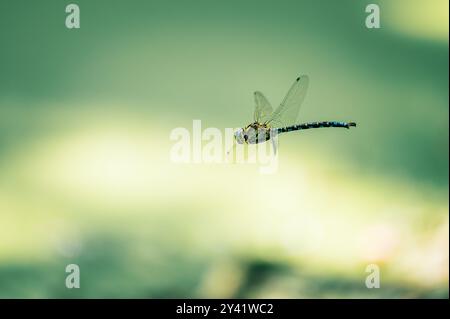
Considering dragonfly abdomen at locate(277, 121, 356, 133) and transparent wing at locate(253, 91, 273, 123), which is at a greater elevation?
transparent wing at locate(253, 91, 273, 123)

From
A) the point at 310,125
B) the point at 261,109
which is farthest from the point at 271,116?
the point at 310,125

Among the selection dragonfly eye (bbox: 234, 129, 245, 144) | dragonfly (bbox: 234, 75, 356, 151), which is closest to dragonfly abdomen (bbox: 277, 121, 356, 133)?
dragonfly (bbox: 234, 75, 356, 151)

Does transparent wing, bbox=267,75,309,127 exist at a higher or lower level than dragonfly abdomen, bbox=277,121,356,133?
higher

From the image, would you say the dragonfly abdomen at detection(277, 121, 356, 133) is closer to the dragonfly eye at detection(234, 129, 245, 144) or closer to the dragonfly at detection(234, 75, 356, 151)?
the dragonfly at detection(234, 75, 356, 151)

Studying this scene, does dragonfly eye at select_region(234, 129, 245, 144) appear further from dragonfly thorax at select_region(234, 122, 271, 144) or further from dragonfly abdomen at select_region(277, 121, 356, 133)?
dragonfly abdomen at select_region(277, 121, 356, 133)

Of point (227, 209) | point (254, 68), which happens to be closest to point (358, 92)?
point (254, 68)

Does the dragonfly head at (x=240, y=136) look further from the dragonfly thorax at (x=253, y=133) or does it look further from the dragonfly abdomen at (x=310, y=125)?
the dragonfly abdomen at (x=310, y=125)

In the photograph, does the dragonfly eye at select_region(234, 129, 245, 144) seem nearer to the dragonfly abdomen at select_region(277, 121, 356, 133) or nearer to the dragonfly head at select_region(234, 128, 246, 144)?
the dragonfly head at select_region(234, 128, 246, 144)

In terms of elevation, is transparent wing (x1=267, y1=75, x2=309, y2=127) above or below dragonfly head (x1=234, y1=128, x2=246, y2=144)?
above

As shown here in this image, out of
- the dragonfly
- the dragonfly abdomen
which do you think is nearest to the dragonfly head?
the dragonfly
